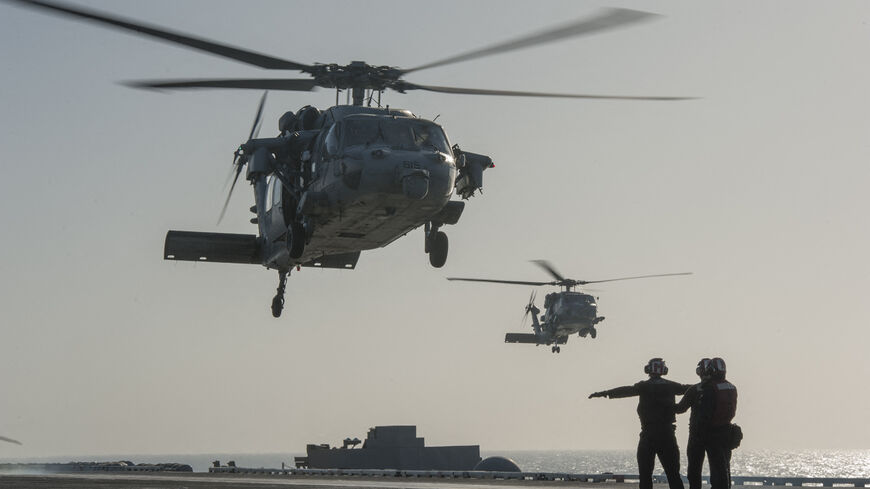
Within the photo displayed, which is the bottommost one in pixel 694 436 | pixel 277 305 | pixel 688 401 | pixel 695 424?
pixel 694 436

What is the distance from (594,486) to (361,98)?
1102 cm

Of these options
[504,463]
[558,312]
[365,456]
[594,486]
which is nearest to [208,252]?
[594,486]

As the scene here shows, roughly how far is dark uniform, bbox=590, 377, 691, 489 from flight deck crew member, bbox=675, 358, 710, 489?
182mm

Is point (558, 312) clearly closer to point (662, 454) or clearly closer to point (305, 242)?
point (305, 242)

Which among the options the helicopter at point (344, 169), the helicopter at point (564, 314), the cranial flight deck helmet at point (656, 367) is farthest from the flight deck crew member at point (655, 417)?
the helicopter at point (564, 314)

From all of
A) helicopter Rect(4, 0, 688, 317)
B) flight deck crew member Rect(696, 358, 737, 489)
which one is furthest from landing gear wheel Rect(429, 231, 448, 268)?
flight deck crew member Rect(696, 358, 737, 489)

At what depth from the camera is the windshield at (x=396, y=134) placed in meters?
24.9

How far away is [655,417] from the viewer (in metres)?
16.1

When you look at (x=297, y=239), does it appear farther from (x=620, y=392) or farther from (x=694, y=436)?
(x=694, y=436)

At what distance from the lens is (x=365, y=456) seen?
56875mm

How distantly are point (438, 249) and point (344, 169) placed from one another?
4.71 meters

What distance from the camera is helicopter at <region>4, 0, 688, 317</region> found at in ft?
79.5

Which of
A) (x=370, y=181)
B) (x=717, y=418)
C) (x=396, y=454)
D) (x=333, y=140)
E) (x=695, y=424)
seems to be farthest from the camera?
(x=396, y=454)

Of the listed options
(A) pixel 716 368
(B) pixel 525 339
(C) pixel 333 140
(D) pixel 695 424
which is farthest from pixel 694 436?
(B) pixel 525 339
